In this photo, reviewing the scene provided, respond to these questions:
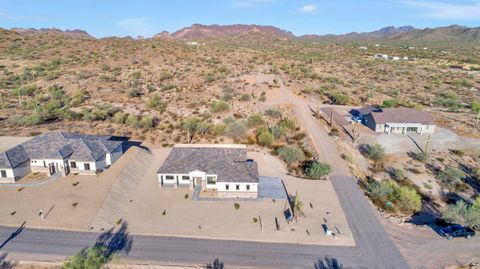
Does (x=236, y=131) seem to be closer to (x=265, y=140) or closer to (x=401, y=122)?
(x=265, y=140)

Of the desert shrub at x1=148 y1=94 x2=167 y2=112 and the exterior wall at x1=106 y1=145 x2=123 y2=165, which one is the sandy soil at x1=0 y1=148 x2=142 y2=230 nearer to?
the exterior wall at x1=106 y1=145 x2=123 y2=165

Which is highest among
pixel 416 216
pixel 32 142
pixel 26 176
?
pixel 32 142

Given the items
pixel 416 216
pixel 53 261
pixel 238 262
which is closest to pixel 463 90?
pixel 416 216

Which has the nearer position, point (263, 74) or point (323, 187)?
point (323, 187)

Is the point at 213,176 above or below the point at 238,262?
above

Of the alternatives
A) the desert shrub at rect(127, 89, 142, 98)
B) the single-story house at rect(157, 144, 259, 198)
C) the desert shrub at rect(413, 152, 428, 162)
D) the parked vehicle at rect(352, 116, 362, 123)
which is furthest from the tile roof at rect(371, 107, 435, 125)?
the desert shrub at rect(127, 89, 142, 98)

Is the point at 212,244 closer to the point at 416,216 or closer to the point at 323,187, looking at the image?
the point at 323,187
